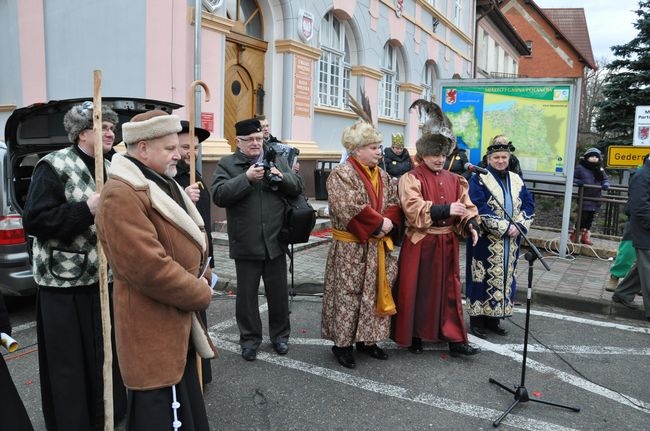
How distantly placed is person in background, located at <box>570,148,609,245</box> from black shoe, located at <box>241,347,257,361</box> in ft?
20.8

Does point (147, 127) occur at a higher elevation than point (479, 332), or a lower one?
higher

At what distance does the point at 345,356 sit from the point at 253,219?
1.29 metres

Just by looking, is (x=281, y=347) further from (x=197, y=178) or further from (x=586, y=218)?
(x=586, y=218)

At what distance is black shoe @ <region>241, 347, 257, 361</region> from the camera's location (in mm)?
4297

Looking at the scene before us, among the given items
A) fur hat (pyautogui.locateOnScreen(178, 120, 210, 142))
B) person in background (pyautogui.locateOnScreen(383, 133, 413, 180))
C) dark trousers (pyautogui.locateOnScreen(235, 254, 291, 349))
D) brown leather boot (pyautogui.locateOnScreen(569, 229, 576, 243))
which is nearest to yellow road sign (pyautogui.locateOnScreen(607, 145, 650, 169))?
brown leather boot (pyautogui.locateOnScreen(569, 229, 576, 243))

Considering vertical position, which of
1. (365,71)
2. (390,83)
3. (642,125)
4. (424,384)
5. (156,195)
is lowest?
(424,384)

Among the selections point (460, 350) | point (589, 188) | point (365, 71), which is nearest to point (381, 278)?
point (460, 350)

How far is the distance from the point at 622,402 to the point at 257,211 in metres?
2.91

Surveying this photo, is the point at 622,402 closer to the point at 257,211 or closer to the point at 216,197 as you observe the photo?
the point at 257,211

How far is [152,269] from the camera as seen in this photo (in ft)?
6.91

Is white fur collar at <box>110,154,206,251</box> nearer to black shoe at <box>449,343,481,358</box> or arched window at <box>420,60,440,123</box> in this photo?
black shoe at <box>449,343,481,358</box>

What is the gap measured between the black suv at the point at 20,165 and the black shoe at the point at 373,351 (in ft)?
7.96

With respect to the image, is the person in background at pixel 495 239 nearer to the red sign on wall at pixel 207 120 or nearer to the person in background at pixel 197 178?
the person in background at pixel 197 178

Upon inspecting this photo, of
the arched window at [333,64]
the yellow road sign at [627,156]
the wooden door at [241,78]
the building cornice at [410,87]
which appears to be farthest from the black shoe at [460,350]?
the building cornice at [410,87]
